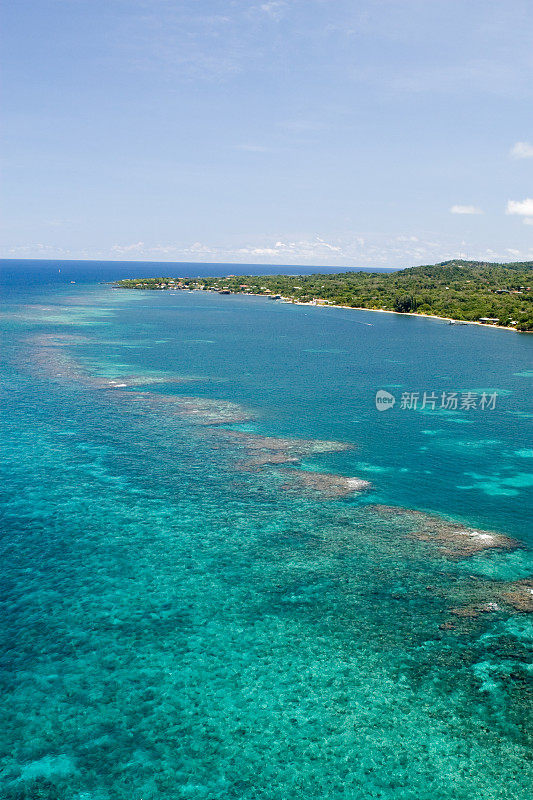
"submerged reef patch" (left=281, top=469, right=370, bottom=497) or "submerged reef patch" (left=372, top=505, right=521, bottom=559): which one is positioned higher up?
"submerged reef patch" (left=281, top=469, right=370, bottom=497)

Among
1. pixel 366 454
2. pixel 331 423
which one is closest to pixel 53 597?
pixel 366 454

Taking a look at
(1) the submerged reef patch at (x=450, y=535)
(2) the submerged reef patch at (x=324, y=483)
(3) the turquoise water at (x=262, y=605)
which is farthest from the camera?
(2) the submerged reef patch at (x=324, y=483)

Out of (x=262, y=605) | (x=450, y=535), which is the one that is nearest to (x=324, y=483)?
(x=450, y=535)

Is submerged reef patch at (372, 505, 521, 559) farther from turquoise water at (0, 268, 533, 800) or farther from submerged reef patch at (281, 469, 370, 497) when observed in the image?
submerged reef patch at (281, 469, 370, 497)

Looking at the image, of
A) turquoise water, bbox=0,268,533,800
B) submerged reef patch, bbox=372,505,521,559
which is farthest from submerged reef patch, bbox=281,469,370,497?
submerged reef patch, bbox=372,505,521,559

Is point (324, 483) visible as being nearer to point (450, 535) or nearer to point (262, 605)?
point (450, 535)

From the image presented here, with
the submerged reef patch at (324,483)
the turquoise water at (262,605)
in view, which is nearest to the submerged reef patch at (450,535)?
the turquoise water at (262,605)

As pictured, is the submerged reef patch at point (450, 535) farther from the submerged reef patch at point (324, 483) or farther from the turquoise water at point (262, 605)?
the submerged reef patch at point (324, 483)

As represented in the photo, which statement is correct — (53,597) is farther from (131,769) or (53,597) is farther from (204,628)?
(131,769)
